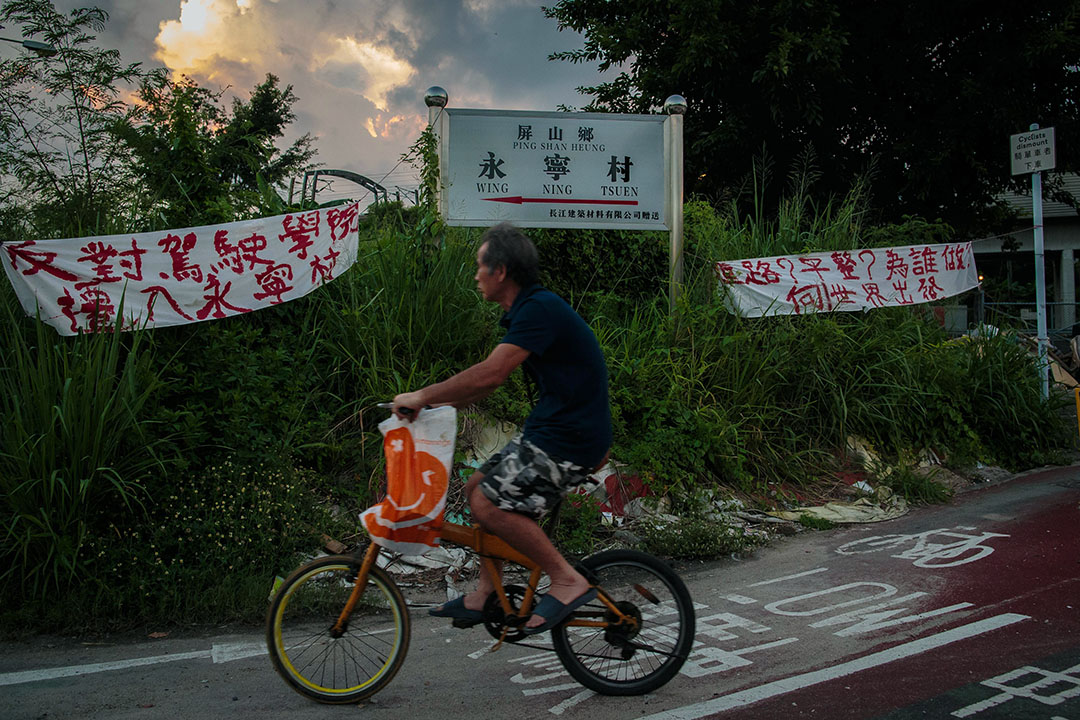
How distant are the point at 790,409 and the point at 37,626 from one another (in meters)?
6.21

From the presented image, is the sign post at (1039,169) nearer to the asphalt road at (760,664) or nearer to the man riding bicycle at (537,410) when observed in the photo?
the asphalt road at (760,664)

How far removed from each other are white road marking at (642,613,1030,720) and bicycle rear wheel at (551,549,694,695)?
0.22 metres

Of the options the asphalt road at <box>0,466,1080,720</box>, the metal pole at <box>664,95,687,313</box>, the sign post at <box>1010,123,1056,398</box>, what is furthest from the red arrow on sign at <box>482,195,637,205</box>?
the sign post at <box>1010,123,1056,398</box>

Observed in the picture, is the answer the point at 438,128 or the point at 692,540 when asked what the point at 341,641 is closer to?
the point at 692,540

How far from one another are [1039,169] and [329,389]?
8.84 meters

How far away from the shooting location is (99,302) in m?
5.32

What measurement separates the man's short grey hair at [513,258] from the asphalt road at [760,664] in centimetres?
185

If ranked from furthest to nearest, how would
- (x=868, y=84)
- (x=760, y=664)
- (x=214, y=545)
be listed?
(x=868, y=84), (x=214, y=545), (x=760, y=664)

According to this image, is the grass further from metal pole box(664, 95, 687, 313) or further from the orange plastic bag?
the orange plastic bag

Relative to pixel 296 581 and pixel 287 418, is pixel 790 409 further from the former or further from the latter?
pixel 296 581

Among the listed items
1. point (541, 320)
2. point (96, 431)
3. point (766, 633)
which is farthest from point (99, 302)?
point (766, 633)

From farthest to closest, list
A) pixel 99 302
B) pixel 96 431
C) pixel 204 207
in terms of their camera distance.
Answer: pixel 204 207, pixel 99 302, pixel 96 431

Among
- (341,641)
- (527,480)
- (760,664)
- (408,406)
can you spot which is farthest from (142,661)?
(760,664)

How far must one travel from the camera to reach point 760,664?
12.8ft
